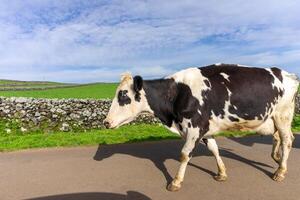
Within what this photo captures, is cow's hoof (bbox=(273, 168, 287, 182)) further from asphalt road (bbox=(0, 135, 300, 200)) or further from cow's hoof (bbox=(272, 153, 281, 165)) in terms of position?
cow's hoof (bbox=(272, 153, 281, 165))

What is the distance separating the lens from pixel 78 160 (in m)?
10.4

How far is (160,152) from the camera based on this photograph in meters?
11.2

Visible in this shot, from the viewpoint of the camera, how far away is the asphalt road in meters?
7.56

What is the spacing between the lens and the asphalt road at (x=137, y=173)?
7.56 metres

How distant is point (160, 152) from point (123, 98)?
3.31m

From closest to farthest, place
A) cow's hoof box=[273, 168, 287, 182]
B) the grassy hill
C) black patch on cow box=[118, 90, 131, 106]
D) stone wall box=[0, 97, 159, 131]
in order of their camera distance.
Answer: cow's hoof box=[273, 168, 287, 182] < black patch on cow box=[118, 90, 131, 106] < stone wall box=[0, 97, 159, 131] < the grassy hill

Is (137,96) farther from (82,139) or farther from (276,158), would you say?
(82,139)

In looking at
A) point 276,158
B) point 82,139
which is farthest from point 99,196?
point 82,139

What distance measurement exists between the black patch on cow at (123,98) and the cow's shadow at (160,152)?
1.90 m

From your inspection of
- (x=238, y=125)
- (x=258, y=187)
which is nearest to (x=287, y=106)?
(x=238, y=125)

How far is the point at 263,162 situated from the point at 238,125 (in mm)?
2036

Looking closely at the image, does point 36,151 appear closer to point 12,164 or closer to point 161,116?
point 12,164

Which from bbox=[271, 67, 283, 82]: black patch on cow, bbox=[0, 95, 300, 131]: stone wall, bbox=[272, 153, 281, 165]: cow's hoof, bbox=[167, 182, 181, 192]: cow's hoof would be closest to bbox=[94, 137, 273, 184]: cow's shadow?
bbox=[272, 153, 281, 165]: cow's hoof

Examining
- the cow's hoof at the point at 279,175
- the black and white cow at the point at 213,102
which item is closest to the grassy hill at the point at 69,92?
the black and white cow at the point at 213,102
